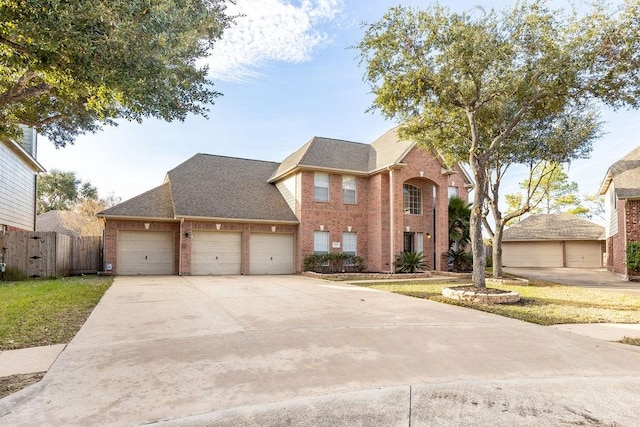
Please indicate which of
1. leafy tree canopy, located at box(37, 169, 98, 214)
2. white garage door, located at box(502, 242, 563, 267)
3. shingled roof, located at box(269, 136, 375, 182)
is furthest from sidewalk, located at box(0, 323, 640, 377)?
leafy tree canopy, located at box(37, 169, 98, 214)

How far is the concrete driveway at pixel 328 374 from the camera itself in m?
3.33

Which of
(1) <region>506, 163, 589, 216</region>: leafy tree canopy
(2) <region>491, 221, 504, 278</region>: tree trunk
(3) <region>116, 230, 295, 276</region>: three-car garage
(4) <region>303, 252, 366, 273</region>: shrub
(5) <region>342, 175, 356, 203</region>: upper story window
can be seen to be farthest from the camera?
(1) <region>506, 163, 589, 216</region>: leafy tree canopy

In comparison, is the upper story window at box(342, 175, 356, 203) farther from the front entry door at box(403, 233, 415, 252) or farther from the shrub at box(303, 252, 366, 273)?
the front entry door at box(403, 233, 415, 252)

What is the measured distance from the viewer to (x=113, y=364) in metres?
4.57

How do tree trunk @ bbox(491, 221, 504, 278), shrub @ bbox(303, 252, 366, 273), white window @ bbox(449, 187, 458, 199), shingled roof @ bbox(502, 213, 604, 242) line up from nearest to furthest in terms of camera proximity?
tree trunk @ bbox(491, 221, 504, 278) → shrub @ bbox(303, 252, 366, 273) → white window @ bbox(449, 187, 458, 199) → shingled roof @ bbox(502, 213, 604, 242)

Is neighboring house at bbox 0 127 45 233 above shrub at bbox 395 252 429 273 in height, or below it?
above

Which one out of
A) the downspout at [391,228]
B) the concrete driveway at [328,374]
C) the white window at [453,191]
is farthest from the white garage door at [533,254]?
the concrete driveway at [328,374]

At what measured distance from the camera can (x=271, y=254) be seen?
19109 millimetres

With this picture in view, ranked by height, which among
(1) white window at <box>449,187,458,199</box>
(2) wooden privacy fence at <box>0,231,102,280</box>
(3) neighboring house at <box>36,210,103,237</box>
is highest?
(1) white window at <box>449,187,458,199</box>

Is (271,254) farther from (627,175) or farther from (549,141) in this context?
(627,175)

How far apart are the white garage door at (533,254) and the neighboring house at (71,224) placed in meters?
30.0

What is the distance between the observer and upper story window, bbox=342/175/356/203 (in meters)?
19.9

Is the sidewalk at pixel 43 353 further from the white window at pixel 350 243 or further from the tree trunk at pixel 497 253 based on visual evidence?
the white window at pixel 350 243

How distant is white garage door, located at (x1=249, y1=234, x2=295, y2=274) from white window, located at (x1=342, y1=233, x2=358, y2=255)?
2736 mm
